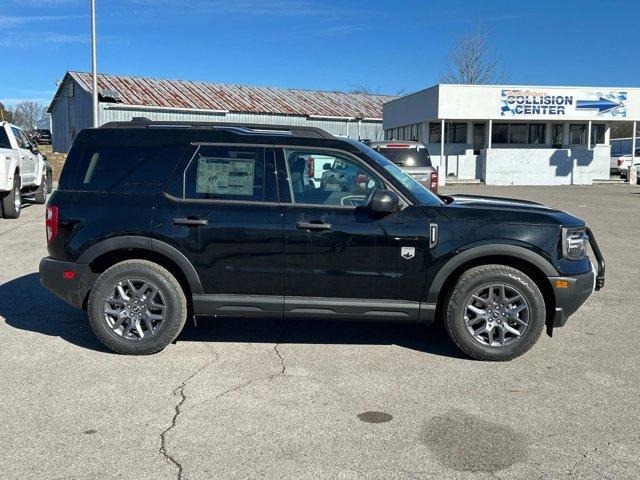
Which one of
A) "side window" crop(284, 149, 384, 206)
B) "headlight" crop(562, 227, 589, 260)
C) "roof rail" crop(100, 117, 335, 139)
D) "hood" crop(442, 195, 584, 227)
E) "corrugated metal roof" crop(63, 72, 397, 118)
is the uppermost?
"corrugated metal roof" crop(63, 72, 397, 118)

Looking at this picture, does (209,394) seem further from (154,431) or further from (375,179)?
(375,179)

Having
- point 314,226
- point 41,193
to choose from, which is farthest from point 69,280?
point 41,193

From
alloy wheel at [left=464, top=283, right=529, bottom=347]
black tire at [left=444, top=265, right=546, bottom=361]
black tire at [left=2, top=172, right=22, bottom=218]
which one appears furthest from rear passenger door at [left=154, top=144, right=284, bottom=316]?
black tire at [left=2, top=172, right=22, bottom=218]

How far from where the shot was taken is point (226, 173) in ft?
17.3

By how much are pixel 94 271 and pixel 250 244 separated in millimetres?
1391

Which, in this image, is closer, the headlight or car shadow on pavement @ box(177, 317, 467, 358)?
the headlight

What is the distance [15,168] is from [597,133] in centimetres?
2973

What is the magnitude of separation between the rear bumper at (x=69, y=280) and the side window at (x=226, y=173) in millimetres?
1078

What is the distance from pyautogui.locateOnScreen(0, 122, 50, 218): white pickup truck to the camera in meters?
13.3

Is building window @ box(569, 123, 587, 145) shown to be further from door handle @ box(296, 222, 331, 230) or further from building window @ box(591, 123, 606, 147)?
door handle @ box(296, 222, 331, 230)

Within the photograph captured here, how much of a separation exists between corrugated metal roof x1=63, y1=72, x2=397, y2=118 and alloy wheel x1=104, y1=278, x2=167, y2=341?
32218mm

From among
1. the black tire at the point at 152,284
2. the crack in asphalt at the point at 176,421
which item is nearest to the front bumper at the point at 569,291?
the crack in asphalt at the point at 176,421

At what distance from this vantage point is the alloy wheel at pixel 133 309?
17.2 feet

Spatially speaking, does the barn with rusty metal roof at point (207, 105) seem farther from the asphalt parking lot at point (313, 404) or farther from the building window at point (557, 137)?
the asphalt parking lot at point (313, 404)
